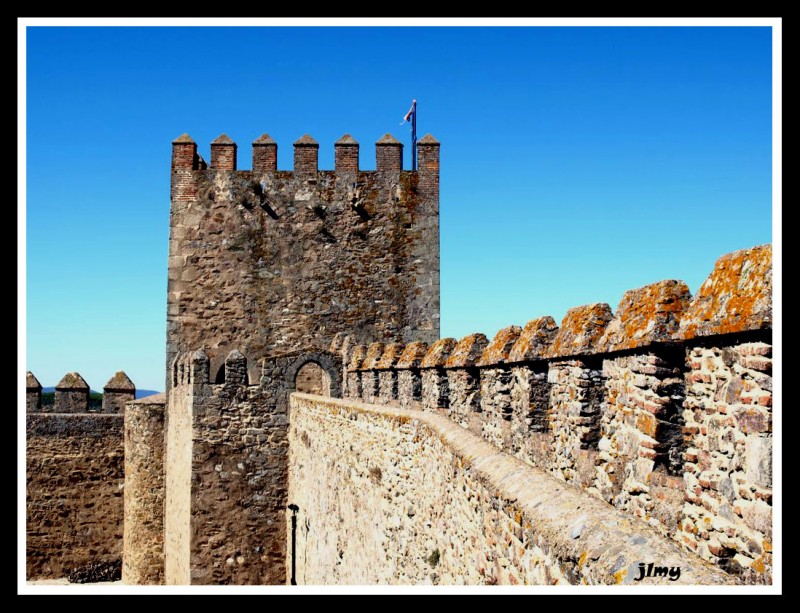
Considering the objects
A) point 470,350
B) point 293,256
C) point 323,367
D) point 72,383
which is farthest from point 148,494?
point 470,350

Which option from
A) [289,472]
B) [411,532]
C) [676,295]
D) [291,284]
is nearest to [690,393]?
[676,295]

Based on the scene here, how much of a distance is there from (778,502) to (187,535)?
47.9 feet

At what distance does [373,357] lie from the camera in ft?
40.4

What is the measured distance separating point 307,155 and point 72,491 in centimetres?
1067

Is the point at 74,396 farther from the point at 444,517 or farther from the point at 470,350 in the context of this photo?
the point at 444,517

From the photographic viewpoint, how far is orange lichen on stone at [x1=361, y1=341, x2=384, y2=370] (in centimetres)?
1195

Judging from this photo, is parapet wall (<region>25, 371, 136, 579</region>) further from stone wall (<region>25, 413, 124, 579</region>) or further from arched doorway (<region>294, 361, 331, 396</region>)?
arched doorway (<region>294, 361, 331, 396</region>)

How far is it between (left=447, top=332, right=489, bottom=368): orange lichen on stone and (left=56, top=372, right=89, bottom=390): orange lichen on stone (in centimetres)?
1725

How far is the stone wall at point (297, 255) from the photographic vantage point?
17.3 meters

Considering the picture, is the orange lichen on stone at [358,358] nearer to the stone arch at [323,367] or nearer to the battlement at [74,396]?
the stone arch at [323,367]

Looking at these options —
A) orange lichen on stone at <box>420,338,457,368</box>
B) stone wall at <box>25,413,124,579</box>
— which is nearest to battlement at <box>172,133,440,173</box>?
stone wall at <box>25,413,124,579</box>

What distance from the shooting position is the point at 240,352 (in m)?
16.4

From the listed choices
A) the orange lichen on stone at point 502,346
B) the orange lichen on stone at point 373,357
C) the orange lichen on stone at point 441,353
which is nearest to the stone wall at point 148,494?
the orange lichen on stone at point 373,357

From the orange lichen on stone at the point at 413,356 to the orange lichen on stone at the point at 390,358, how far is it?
2.37 ft
